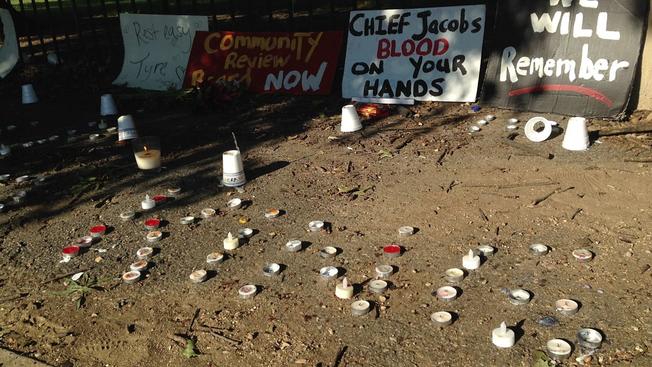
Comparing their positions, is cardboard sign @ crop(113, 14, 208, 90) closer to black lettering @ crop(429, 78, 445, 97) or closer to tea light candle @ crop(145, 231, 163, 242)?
black lettering @ crop(429, 78, 445, 97)

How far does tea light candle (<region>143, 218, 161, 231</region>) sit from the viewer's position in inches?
179

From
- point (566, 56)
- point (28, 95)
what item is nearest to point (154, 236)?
point (566, 56)

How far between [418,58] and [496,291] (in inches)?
162

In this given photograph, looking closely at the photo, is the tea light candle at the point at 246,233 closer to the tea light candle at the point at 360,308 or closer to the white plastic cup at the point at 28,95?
the tea light candle at the point at 360,308

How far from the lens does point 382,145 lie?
5.85 metres

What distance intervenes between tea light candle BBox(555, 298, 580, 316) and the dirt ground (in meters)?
0.03

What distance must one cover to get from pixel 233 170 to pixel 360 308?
2.14m

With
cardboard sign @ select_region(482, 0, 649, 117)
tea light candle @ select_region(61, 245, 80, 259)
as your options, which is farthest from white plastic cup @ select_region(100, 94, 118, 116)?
cardboard sign @ select_region(482, 0, 649, 117)

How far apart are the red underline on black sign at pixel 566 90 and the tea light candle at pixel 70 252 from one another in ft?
14.5

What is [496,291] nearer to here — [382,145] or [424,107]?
[382,145]

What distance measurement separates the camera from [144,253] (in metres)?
4.14

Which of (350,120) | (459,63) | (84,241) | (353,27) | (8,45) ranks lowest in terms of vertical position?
(84,241)

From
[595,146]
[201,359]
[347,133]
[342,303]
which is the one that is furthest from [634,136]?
[201,359]

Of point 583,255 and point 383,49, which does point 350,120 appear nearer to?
point 383,49
